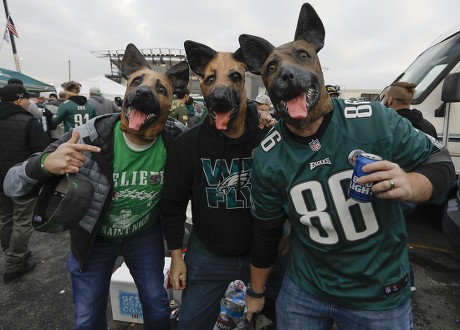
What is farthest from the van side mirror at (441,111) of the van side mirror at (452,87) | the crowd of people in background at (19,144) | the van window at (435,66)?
the crowd of people in background at (19,144)

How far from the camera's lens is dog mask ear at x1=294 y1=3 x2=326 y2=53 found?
4.90 ft

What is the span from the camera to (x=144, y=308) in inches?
87.0

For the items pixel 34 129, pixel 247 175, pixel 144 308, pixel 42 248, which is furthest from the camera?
pixel 42 248

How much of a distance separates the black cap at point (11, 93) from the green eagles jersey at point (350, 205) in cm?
356

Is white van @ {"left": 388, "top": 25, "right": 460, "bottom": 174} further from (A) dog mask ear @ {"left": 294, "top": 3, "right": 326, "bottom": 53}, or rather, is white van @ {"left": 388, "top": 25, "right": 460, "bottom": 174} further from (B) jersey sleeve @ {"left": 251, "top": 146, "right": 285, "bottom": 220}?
(B) jersey sleeve @ {"left": 251, "top": 146, "right": 285, "bottom": 220}

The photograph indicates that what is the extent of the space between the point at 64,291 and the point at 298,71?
3.43m

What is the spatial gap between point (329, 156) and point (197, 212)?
102 cm

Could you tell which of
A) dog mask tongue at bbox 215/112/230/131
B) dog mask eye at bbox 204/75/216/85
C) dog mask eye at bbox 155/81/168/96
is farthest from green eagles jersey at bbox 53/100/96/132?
dog mask tongue at bbox 215/112/230/131

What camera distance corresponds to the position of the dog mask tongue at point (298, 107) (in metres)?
1.31

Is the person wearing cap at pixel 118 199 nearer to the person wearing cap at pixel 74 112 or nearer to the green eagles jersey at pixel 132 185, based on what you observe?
the green eagles jersey at pixel 132 185

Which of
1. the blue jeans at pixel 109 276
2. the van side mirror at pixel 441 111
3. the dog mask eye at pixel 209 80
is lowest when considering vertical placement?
the blue jeans at pixel 109 276

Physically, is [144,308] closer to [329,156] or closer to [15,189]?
[15,189]

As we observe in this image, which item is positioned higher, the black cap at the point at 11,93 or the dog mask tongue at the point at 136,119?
the black cap at the point at 11,93

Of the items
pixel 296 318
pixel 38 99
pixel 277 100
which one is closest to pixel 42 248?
pixel 296 318
